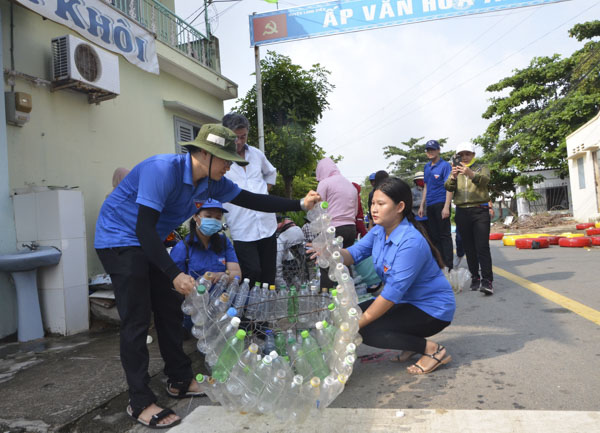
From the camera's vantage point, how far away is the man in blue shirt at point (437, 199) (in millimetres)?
5867

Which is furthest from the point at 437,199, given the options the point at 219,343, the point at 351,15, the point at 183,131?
the point at 351,15

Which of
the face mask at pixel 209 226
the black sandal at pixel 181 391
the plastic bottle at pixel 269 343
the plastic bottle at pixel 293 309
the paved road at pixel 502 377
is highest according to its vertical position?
the face mask at pixel 209 226

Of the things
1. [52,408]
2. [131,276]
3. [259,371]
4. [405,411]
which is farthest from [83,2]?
[405,411]

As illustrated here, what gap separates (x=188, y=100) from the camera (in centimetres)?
851

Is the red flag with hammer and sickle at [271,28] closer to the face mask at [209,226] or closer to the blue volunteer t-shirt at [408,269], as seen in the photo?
the face mask at [209,226]

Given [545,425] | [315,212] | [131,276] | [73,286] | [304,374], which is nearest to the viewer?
[545,425]

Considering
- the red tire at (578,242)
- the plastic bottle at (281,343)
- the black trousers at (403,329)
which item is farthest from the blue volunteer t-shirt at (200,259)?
the red tire at (578,242)

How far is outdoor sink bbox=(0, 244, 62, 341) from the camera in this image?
4.09 m

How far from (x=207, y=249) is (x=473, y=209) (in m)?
3.34

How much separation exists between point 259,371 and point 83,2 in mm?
5084

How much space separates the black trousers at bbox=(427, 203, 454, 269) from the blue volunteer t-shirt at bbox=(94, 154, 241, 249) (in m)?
4.23

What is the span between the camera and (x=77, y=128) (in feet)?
18.2

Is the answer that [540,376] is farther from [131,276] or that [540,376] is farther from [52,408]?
[52,408]

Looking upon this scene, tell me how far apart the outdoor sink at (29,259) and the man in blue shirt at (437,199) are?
473 cm
